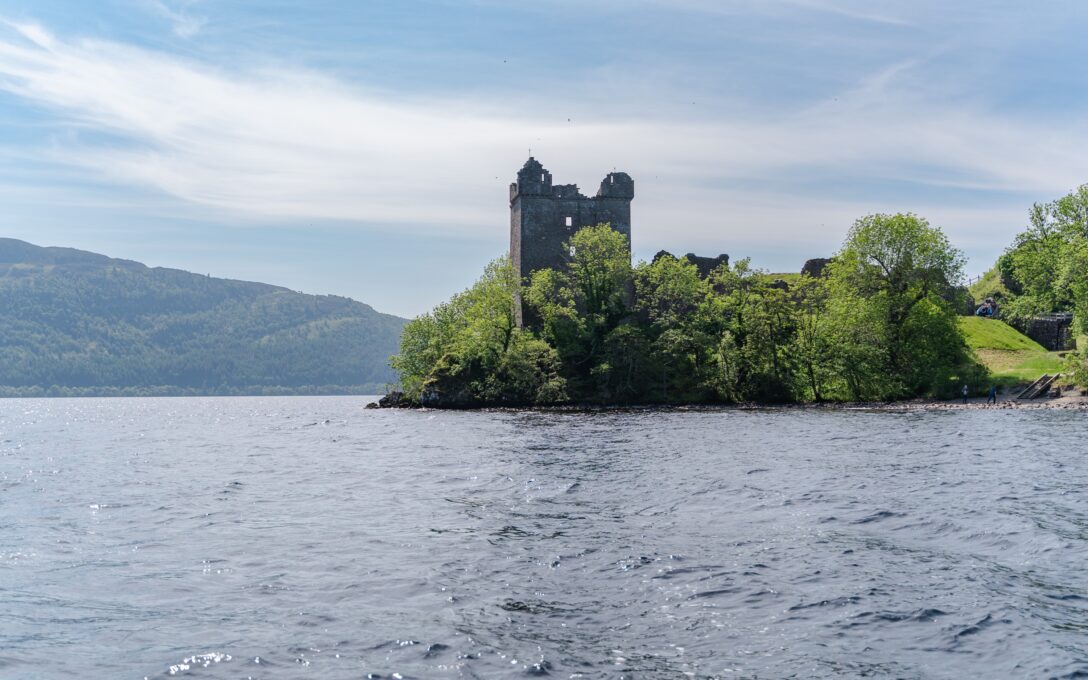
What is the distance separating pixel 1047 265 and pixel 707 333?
33055 millimetres

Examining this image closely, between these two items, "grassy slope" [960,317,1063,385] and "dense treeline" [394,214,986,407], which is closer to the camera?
"grassy slope" [960,317,1063,385]

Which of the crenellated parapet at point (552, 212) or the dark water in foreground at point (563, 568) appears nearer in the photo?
the dark water in foreground at point (563, 568)

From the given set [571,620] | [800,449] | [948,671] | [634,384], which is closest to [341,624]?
[571,620]

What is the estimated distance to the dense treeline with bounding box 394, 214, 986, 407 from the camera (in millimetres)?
64688

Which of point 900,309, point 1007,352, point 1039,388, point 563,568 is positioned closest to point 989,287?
point 1007,352

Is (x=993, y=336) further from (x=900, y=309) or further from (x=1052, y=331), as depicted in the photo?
(x=900, y=309)

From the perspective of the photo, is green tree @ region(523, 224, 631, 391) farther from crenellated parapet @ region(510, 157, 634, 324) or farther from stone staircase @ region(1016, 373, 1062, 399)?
stone staircase @ region(1016, 373, 1062, 399)

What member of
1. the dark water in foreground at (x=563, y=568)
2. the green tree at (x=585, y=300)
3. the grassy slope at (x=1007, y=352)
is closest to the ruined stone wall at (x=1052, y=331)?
the grassy slope at (x=1007, y=352)

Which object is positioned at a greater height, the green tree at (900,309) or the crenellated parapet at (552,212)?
the crenellated parapet at (552,212)

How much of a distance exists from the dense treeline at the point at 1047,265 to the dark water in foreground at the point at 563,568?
48.3 m

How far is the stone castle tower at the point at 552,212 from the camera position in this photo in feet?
253

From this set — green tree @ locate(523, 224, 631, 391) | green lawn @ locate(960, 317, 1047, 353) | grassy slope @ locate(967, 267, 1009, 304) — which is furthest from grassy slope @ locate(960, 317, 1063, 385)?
green tree @ locate(523, 224, 631, 391)

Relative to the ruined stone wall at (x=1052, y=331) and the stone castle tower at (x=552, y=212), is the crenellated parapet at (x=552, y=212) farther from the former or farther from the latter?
the ruined stone wall at (x=1052, y=331)

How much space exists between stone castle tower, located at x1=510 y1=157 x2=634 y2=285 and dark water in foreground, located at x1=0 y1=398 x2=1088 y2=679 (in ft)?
161
